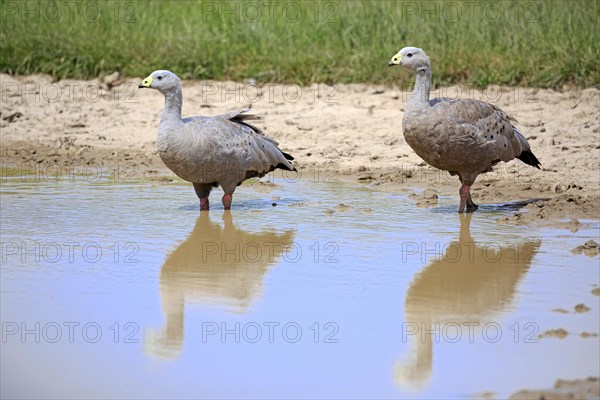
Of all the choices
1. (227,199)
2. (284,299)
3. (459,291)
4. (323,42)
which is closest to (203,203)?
(227,199)

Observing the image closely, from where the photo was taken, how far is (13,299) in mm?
7422

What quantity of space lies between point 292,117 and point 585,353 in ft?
24.9

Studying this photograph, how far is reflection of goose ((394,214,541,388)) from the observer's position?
6328 millimetres

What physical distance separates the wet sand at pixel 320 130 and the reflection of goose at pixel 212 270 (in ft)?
6.39

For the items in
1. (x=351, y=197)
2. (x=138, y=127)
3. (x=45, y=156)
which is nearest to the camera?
(x=351, y=197)

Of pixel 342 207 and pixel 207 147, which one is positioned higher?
pixel 207 147

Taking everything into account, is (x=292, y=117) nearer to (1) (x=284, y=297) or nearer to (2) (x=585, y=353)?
(1) (x=284, y=297)

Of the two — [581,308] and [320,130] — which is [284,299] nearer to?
[581,308]

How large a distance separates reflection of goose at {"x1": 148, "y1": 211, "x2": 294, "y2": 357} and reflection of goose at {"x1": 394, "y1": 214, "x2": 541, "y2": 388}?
1096mm

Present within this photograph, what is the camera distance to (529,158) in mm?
10906

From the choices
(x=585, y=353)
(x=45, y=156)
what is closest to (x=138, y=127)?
(x=45, y=156)

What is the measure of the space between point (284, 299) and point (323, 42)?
7758mm

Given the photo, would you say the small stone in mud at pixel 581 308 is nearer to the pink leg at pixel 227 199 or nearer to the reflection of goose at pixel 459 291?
the reflection of goose at pixel 459 291

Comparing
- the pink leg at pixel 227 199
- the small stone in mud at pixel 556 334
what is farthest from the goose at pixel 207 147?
the small stone in mud at pixel 556 334
